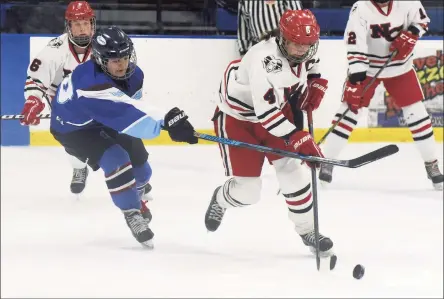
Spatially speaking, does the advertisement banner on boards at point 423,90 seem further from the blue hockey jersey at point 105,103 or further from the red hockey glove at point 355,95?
the blue hockey jersey at point 105,103

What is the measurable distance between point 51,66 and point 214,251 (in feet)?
6.82

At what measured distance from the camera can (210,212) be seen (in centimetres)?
94

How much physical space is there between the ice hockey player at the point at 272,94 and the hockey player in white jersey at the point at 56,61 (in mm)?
122

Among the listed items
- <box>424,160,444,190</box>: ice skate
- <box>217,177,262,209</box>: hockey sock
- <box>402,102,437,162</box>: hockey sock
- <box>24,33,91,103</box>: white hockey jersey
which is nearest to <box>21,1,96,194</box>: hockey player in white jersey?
<box>24,33,91,103</box>: white hockey jersey

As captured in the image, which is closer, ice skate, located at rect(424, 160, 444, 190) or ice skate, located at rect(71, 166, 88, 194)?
ice skate, located at rect(71, 166, 88, 194)

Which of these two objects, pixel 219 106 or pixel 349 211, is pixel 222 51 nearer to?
pixel 219 106

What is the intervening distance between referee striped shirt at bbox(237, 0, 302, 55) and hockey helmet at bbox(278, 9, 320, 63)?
0.04 ft

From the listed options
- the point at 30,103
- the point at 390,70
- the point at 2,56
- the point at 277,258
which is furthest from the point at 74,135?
the point at 277,258

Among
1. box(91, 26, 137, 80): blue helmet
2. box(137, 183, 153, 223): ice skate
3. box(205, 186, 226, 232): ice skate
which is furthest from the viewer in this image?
box(205, 186, 226, 232): ice skate

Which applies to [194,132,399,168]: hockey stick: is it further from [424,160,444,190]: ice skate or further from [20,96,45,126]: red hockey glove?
[424,160,444,190]: ice skate

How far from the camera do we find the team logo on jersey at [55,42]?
0.61 metres

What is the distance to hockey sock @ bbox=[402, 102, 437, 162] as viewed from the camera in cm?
141

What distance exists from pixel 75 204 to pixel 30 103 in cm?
170

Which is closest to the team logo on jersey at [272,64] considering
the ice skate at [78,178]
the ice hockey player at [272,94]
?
the ice hockey player at [272,94]
